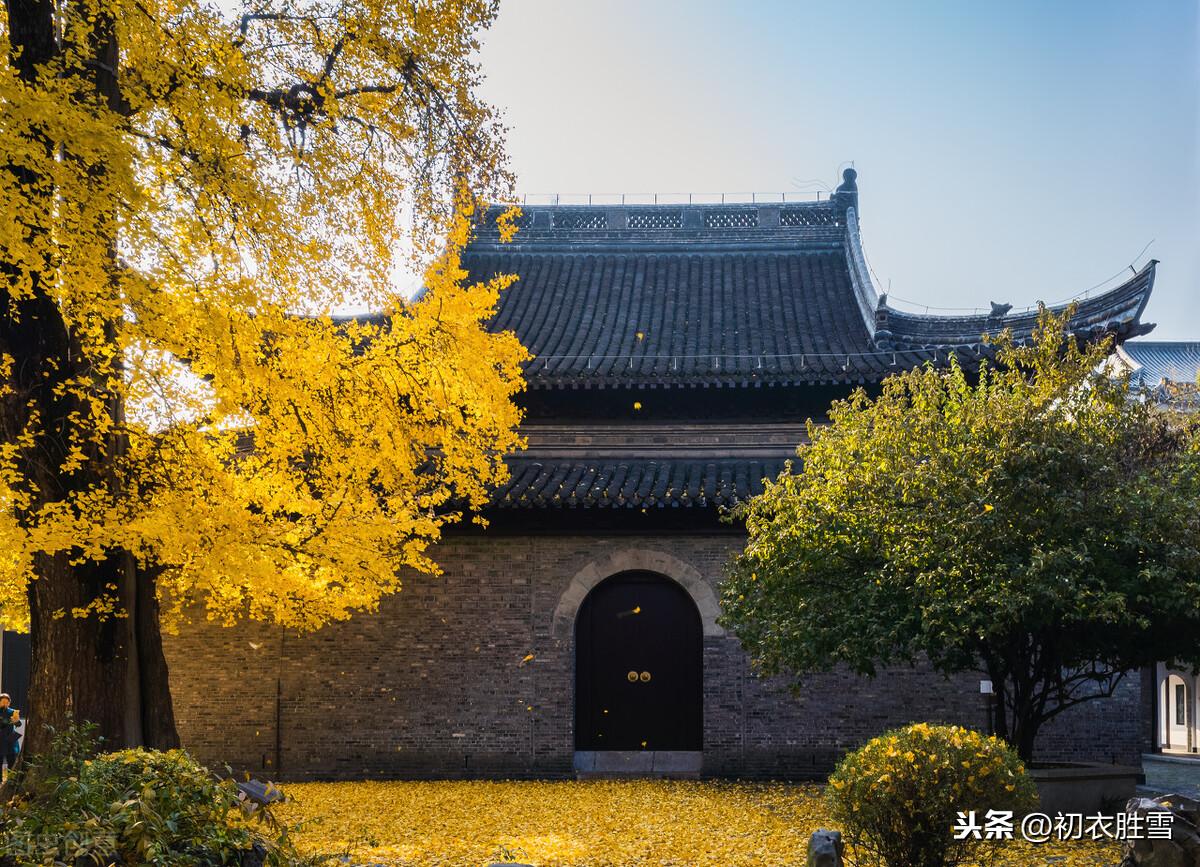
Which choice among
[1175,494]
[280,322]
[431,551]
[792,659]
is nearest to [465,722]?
[431,551]

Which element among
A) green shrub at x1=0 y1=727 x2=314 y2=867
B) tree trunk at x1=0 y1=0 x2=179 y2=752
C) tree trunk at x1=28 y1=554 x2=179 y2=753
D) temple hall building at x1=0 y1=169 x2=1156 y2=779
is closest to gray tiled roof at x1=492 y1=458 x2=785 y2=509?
temple hall building at x1=0 y1=169 x2=1156 y2=779

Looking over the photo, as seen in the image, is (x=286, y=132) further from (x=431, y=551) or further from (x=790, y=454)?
(x=790, y=454)

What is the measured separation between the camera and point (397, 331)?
10.7 meters

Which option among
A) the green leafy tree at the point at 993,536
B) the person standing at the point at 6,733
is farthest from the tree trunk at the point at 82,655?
the green leafy tree at the point at 993,536

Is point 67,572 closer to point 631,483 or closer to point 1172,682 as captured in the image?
point 631,483

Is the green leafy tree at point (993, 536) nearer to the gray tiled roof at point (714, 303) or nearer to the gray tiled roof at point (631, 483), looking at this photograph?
the gray tiled roof at point (631, 483)

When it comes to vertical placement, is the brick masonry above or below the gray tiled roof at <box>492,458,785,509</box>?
below

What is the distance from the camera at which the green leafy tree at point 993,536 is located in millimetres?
9852

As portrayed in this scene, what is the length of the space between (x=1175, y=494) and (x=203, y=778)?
8558 mm

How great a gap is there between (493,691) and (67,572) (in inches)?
286

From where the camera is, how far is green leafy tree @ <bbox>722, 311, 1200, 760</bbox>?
9852mm

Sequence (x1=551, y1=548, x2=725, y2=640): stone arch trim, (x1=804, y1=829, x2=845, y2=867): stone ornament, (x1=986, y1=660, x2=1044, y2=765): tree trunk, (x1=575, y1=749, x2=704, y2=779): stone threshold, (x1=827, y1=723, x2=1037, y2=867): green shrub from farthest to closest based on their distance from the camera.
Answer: (x1=551, y1=548, x2=725, y2=640): stone arch trim < (x1=575, y1=749, x2=704, y2=779): stone threshold < (x1=986, y1=660, x2=1044, y2=765): tree trunk < (x1=827, y1=723, x2=1037, y2=867): green shrub < (x1=804, y1=829, x2=845, y2=867): stone ornament

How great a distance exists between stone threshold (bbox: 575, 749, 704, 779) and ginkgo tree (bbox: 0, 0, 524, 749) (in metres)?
5.80

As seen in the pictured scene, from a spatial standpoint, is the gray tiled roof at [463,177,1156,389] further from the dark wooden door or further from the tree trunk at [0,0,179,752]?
the tree trunk at [0,0,179,752]
